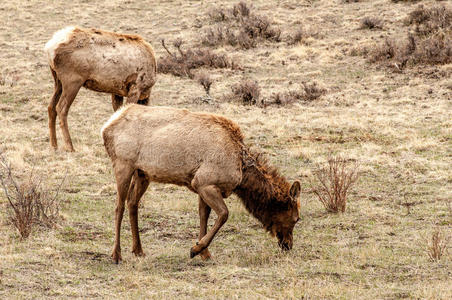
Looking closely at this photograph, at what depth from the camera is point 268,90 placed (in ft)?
59.6

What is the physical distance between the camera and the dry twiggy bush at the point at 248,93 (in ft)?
55.8

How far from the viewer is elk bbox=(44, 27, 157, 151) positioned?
1238 cm

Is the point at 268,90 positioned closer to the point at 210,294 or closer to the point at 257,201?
the point at 257,201

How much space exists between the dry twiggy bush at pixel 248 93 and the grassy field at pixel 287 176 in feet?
1.29

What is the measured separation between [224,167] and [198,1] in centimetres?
2299

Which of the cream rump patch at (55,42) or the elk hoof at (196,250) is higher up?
the cream rump patch at (55,42)

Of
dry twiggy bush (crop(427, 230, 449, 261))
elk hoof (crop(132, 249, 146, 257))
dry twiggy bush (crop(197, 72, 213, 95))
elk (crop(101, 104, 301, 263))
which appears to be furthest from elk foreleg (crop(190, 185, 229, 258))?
dry twiggy bush (crop(197, 72, 213, 95))

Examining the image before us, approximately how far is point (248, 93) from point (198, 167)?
9712mm

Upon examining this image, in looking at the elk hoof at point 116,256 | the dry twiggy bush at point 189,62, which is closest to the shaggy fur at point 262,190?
the elk hoof at point 116,256

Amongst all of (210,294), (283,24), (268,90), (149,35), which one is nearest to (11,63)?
(149,35)

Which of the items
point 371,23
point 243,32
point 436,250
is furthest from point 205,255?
point 371,23

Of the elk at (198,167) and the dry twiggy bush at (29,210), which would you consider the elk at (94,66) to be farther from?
the elk at (198,167)

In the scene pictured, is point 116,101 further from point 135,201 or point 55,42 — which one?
point 135,201

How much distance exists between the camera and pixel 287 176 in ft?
37.9
